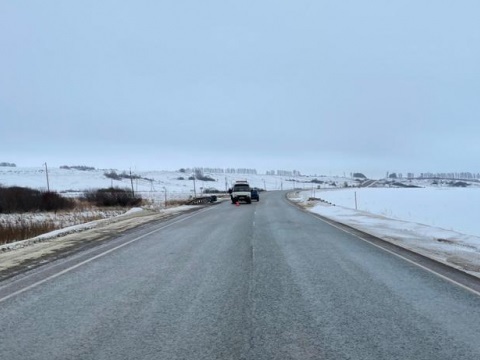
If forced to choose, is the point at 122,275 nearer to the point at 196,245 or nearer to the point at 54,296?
the point at 54,296

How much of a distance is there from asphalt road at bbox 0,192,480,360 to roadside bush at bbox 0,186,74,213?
108 feet

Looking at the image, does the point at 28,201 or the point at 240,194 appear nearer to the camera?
the point at 28,201

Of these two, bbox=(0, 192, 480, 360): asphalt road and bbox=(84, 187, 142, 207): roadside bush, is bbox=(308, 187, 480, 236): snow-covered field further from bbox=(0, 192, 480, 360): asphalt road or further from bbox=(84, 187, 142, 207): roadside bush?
bbox=(84, 187, 142, 207): roadside bush

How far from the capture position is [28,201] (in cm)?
4262

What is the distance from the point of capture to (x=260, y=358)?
4.94m

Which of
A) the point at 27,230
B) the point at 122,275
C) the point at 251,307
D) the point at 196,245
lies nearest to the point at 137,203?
the point at 27,230

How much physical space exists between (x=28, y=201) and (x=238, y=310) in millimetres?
40511

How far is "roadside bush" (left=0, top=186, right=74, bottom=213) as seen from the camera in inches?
1612

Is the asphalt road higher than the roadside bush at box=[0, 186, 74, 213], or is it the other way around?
the roadside bush at box=[0, 186, 74, 213]

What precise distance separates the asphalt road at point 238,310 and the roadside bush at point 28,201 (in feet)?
108

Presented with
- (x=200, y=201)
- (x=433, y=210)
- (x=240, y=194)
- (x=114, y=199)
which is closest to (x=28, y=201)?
(x=114, y=199)

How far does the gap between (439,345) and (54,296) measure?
19.5 ft

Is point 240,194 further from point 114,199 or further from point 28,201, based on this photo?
point 28,201

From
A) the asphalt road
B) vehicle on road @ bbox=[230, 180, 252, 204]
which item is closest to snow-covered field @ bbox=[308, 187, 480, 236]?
vehicle on road @ bbox=[230, 180, 252, 204]
